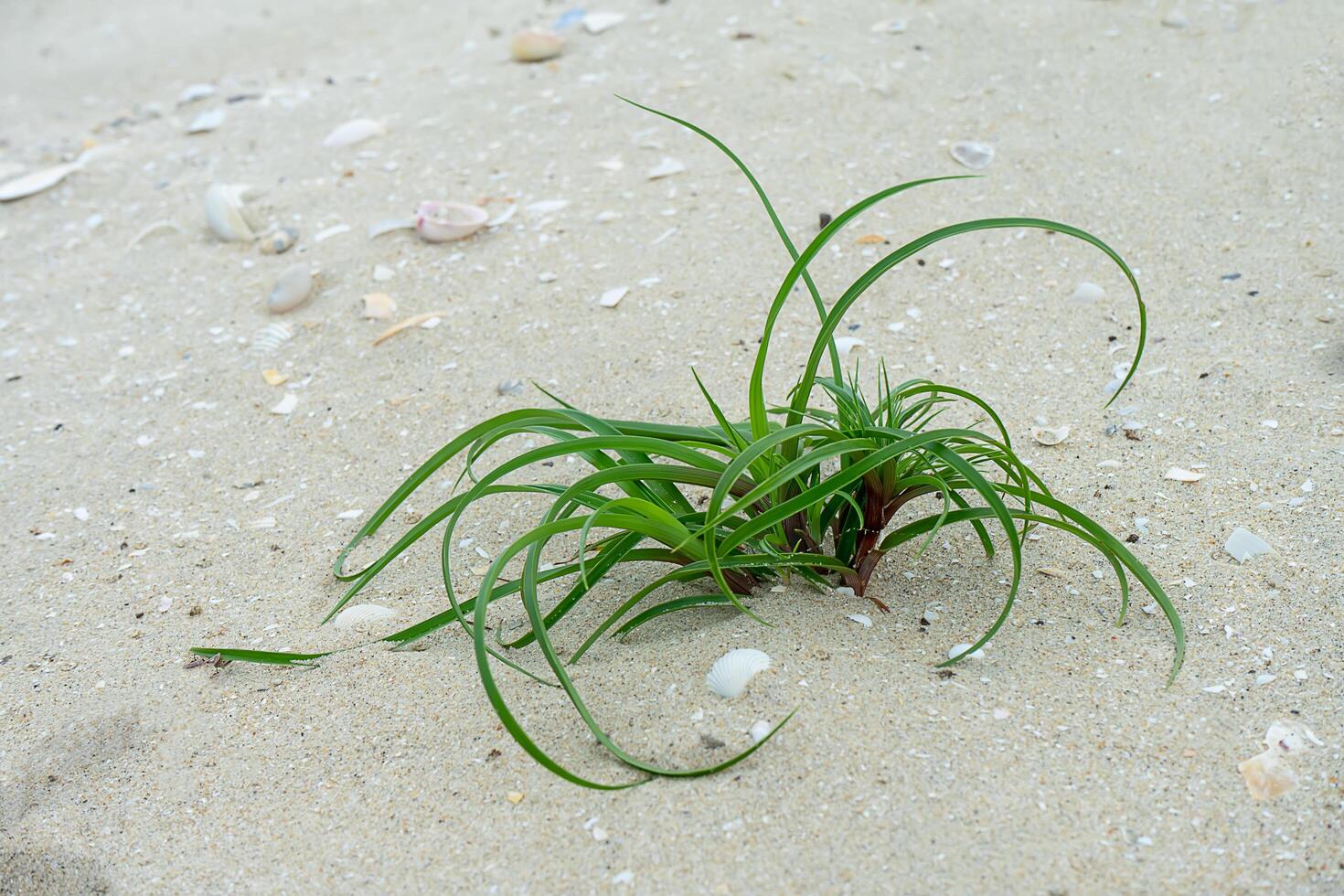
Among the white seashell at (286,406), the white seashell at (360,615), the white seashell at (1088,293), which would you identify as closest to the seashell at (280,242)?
the white seashell at (286,406)

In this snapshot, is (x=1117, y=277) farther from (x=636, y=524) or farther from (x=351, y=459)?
(x=351, y=459)

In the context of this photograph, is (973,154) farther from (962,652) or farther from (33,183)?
(33,183)

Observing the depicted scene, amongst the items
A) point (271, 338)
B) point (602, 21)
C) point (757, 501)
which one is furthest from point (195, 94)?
point (757, 501)

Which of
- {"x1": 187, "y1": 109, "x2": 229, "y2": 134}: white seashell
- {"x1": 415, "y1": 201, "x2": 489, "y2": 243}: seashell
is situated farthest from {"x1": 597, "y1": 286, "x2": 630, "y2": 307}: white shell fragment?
{"x1": 187, "y1": 109, "x2": 229, "y2": 134}: white seashell

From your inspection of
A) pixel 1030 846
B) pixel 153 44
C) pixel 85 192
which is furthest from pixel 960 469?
pixel 153 44

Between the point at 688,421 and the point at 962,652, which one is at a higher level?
the point at 962,652

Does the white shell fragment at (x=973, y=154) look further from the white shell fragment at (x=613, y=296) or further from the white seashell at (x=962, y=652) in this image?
the white seashell at (x=962, y=652)
